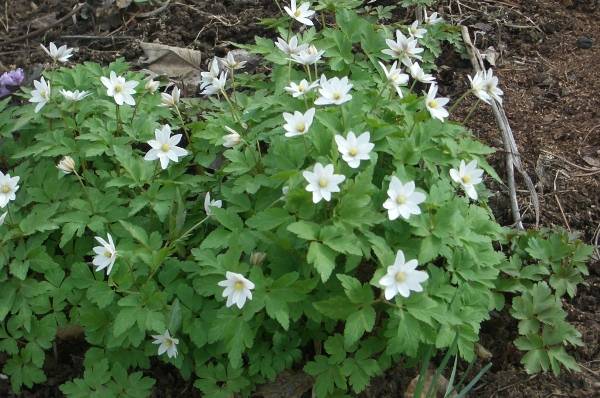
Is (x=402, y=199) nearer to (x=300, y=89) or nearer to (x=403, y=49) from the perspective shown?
(x=300, y=89)

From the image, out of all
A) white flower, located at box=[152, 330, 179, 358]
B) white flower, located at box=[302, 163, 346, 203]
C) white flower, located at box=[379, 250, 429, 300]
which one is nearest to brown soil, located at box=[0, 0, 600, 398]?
white flower, located at box=[152, 330, 179, 358]

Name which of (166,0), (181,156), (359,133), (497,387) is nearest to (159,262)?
(181,156)

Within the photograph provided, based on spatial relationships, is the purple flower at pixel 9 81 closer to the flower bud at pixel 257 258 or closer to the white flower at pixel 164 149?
the white flower at pixel 164 149

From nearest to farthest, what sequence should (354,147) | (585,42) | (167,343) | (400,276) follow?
(400,276) < (354,147) < (167,343) < (585,42)

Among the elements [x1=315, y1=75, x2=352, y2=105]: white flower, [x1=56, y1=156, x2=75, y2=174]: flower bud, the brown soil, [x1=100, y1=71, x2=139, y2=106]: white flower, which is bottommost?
the brown soil

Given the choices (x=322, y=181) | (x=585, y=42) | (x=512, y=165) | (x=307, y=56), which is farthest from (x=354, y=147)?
(x=585, y=42)

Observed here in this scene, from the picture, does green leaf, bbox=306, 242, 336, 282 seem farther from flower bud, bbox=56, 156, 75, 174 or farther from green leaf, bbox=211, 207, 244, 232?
flower bud, bbox=56, 156, 75, 174

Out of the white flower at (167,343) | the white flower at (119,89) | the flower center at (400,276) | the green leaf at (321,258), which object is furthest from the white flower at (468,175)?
the white flower at (119,89)
